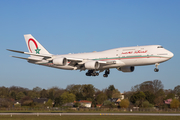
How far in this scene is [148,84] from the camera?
156875 millimetres

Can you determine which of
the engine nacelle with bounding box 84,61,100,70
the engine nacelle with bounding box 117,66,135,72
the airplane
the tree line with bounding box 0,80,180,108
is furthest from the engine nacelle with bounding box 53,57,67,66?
the tree line with bounding box 0,80,180,108

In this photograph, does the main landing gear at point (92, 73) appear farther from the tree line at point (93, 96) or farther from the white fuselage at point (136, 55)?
the tree line at point (93, 96)

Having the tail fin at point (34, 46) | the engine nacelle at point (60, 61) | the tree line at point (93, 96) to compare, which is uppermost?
the tail fin at point (34, 46)

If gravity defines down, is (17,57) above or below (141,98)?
above

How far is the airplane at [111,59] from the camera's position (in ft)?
171

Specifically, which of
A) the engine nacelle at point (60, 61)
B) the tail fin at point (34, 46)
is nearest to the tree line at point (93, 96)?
the tail fin at point (34, 46)

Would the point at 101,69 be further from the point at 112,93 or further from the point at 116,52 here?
the point at 112,93

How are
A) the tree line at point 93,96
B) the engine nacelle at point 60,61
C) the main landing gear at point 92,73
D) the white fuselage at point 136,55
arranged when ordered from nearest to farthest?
the white fuselage at point 136,55 → the engine nacelle at point 60,61 → the main landing gear at point 92,73 → the tree line at point 93,96

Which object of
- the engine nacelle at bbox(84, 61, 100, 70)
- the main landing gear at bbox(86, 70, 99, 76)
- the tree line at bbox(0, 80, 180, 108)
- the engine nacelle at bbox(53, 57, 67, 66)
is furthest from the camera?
the tree line at bbox(0, 80, 180, 108)

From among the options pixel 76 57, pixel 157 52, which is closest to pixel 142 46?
pixel 157 52

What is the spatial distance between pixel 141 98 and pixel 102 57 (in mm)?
53318

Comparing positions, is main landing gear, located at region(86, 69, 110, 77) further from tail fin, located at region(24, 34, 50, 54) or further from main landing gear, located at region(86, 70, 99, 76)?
tail fin, located at region(24, 34, 50, 54)

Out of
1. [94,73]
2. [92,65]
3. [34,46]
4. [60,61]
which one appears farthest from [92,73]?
[34,46]

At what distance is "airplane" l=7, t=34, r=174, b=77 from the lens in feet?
171
